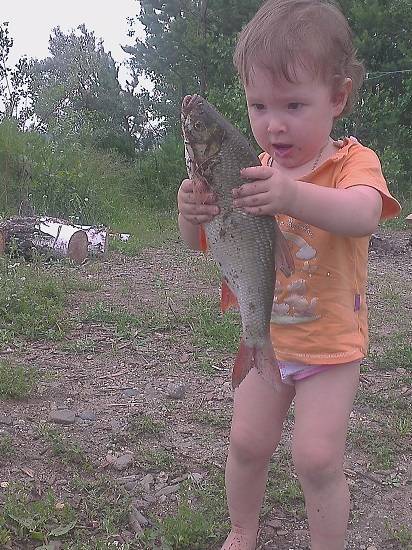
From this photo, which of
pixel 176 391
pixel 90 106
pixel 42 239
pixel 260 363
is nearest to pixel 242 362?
pixel 260 363

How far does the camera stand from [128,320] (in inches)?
213

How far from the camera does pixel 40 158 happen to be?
38.8ft

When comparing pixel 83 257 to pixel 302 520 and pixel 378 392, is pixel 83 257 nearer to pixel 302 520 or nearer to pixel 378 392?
pixel 378 392

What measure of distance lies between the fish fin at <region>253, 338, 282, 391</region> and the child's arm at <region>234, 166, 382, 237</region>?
1.28 ft

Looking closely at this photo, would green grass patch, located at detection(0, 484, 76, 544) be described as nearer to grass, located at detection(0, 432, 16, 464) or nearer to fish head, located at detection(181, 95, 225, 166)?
grass, located at detection(0, 432, 16, 464)

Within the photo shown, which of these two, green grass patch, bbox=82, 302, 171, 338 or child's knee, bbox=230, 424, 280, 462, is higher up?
green grass patch, bbox=82, 302, 171, 338

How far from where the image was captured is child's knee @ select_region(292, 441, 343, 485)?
2141mm

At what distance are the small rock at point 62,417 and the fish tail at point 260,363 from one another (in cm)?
172

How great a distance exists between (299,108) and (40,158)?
10.3 metres

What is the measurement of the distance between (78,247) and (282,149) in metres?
5.90

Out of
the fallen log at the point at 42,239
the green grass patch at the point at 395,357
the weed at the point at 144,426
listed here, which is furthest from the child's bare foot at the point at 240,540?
the fallen log at the point at 42,239

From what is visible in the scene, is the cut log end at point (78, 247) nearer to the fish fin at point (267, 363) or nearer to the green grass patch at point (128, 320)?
the green grass patch at point (128, 320)

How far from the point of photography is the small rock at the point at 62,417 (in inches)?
145

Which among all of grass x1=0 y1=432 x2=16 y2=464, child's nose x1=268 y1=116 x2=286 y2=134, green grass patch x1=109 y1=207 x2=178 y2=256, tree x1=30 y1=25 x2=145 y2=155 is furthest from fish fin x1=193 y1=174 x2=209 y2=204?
tree x1=30 y1=25 x2=145 y2=155
